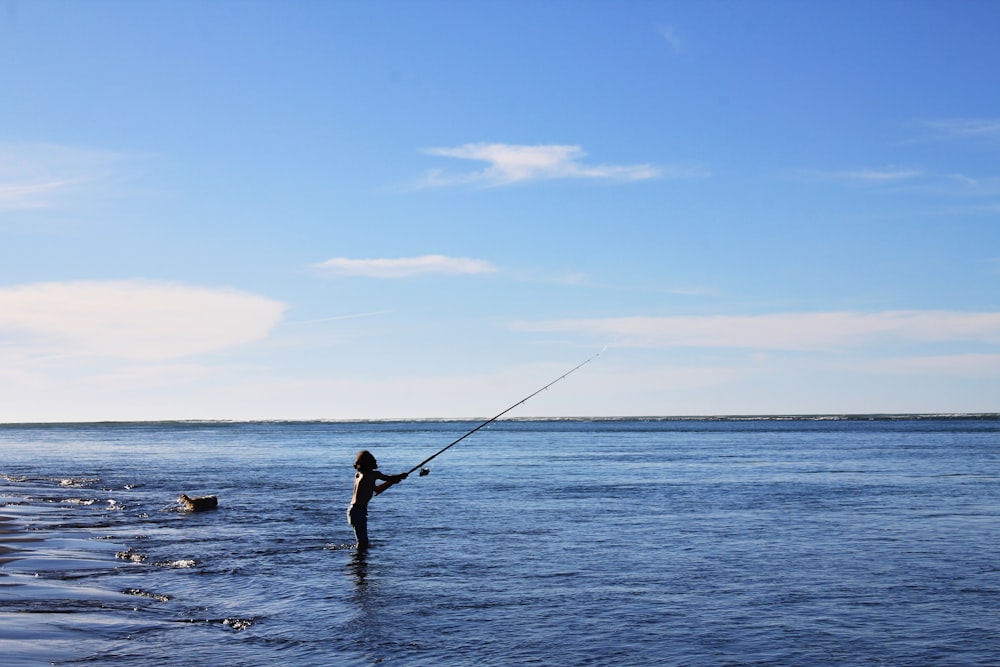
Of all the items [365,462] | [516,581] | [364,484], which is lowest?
[516,581]

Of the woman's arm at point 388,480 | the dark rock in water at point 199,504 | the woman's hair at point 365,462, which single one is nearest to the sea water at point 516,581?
the dark rock in water at point 199,504

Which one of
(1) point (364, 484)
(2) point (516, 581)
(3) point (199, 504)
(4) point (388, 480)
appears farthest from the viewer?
(3) point (199, 504)

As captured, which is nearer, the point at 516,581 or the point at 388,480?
the point at 516,581

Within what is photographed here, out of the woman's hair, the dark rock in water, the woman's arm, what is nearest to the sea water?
the dark rock in water

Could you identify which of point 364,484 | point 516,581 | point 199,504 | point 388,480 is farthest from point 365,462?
point 199,504

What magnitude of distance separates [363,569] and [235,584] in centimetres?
226

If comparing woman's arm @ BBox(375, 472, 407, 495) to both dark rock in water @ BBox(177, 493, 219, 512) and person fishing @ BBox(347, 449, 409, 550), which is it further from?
dark rock in water @ BBox(177, 493, 219, 512)

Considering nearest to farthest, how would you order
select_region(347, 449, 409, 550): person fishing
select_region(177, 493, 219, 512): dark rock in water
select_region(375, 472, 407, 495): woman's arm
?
select_region(375, 472, 407, 495): woman's arm < select_region(347, 449, 409, 550): person fishing < select_region(177, 493, 219, 512): dark rock in water

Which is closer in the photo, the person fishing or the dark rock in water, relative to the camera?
the person fishing

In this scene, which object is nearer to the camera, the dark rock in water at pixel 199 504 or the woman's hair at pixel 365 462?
the woman's hair at pixel 365 462

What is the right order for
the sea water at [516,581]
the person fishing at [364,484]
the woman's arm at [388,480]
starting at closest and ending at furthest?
the sea water at [516,581]
the woman's arm at [388,480]
the person fishing at [364,484]

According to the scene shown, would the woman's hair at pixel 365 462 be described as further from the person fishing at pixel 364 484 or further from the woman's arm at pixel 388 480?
the woman's arm at pixel 388 480

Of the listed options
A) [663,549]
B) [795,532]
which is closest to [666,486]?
[795,532]

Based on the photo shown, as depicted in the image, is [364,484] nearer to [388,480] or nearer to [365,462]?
[365,462]
